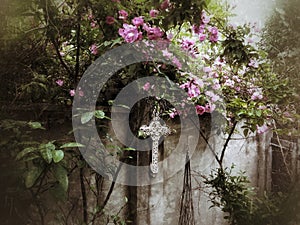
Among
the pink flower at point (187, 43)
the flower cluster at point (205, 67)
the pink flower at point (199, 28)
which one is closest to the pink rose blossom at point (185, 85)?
the flower cluster at point (205, 67)

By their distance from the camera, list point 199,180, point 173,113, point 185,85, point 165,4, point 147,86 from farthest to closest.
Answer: point 199,180
point 173,113
point 185,85
point 147,86
point 165,4

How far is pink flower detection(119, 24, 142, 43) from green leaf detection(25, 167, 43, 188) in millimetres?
512

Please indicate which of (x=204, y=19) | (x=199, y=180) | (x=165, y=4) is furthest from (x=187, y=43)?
(x=199, y=180)

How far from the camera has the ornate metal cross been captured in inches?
56.1

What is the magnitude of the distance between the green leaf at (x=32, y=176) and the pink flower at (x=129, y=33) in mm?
512

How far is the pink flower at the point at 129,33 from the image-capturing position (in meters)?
1.08

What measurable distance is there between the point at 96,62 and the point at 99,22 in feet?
0.51

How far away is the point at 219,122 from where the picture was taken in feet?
5.55

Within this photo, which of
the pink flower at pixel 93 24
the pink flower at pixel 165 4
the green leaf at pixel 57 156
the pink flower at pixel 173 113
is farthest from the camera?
the pink flower at pixel 173 113

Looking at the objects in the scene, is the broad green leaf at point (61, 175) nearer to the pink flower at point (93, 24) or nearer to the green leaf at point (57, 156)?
the green leaf at point (57, 156)

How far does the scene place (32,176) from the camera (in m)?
0.87

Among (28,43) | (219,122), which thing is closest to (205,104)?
(219,122)

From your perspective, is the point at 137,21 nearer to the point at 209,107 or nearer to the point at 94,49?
the point at 94,49

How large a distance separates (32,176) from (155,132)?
0.67m
